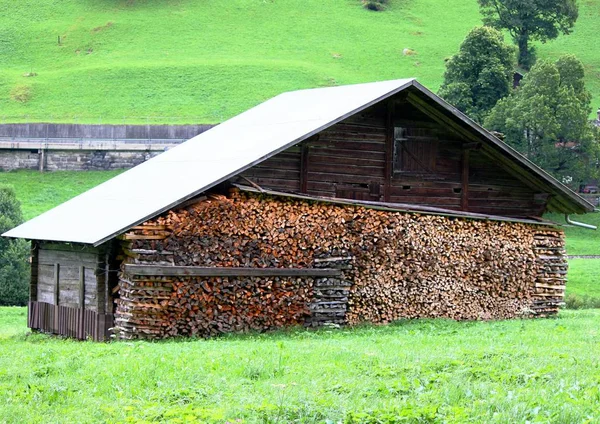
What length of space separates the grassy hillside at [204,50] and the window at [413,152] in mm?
51208

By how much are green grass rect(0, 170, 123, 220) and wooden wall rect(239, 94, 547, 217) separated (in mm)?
36341

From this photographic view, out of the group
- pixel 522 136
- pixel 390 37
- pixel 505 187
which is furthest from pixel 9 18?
pixel 505 187

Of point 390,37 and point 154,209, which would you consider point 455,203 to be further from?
point 390,37

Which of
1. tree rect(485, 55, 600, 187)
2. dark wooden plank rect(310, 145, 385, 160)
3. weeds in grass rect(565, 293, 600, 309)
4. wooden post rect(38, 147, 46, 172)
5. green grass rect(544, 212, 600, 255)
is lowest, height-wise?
weeds in grass rect(565, 293, 600, 309)

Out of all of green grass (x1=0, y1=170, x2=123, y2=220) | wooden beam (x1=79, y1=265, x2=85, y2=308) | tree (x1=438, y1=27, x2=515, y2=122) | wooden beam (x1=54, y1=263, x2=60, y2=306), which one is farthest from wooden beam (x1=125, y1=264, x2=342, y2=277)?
tree (x1=438, y1=27, x2=515, y2=122)

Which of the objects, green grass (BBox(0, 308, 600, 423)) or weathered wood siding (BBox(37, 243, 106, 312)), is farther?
weathered wood siding (BBox(37, 243, 106, 312))

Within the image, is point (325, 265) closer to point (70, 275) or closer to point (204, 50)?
point (70, 275)

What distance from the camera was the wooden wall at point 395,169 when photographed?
24.1 m

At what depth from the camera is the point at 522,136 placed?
64.6 meters

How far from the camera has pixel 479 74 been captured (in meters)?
68.2

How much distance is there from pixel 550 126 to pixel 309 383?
53028mm

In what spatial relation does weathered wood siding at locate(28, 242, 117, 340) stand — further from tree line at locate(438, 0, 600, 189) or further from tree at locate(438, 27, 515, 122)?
tree at locate(438, 27, 515, 122)

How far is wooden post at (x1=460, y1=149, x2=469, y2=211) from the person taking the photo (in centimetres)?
2611

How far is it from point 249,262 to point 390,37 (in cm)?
7810
